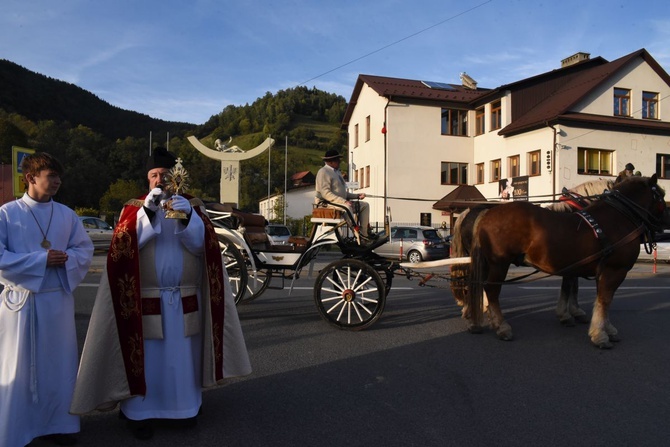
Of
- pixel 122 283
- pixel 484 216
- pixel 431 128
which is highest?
pixel 431 128

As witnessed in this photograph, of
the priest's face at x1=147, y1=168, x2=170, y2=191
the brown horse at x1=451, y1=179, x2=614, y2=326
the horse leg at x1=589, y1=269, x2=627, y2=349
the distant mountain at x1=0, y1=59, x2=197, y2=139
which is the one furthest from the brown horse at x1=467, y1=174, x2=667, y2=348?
the distant mountain at x1=0, y1=59, x2=197, y2=139

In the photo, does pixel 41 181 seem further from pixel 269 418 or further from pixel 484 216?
pixel 484 216

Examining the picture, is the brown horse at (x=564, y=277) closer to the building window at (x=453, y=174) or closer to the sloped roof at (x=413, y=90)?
the sloped roof at (x=413, y=90)

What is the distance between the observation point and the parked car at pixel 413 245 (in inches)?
752

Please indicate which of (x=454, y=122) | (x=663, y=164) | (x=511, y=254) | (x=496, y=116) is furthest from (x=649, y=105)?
(x=511, y=254)

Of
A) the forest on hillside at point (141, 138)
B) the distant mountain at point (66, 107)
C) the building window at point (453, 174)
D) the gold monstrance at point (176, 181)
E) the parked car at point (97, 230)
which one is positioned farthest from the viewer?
the distant mountain at point (66, 107)

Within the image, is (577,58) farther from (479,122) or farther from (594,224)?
(594,224)

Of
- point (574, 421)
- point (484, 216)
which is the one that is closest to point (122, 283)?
point (574, 421)

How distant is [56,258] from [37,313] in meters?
0.35

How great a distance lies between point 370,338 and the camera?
20.2ft

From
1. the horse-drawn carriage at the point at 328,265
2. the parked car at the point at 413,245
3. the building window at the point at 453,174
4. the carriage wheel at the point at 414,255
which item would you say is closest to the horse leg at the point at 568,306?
the horse-drawn carriage at the point at 328,265

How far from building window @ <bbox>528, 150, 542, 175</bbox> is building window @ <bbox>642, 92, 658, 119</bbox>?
649cm

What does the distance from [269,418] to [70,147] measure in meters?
70.0

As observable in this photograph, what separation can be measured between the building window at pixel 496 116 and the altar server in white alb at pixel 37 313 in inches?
1126
